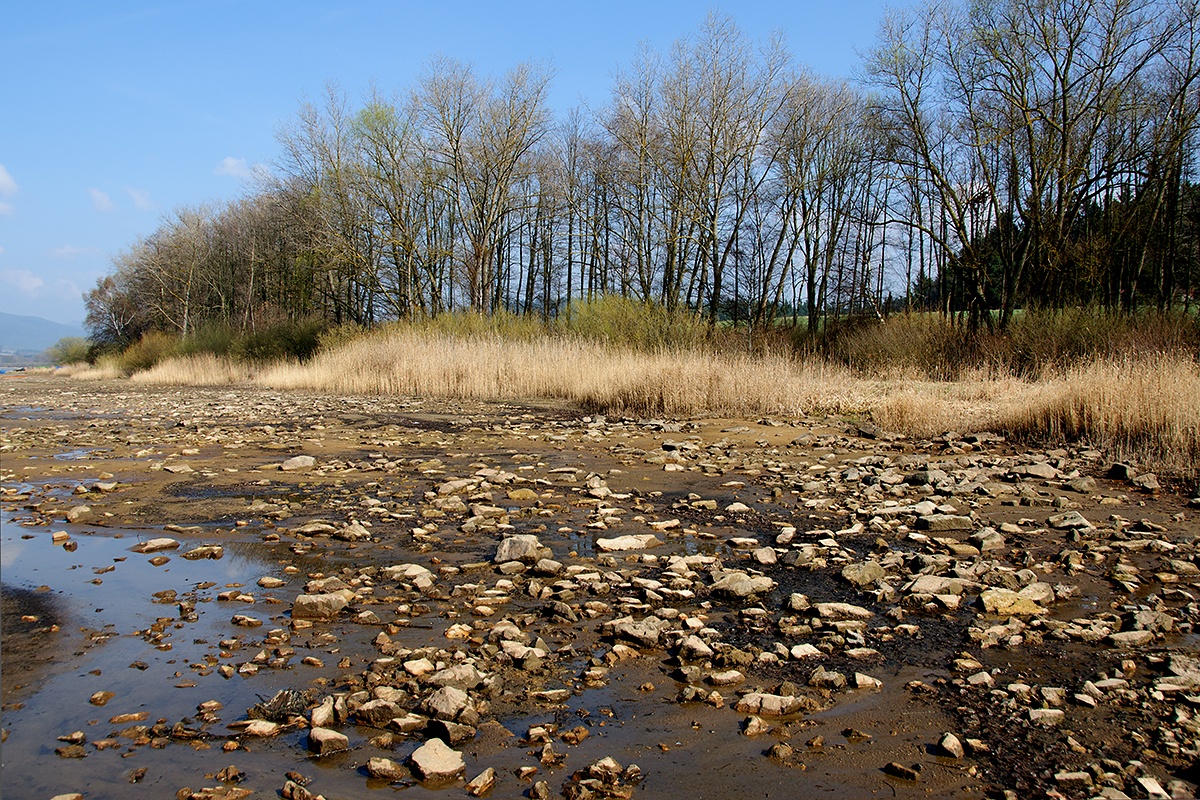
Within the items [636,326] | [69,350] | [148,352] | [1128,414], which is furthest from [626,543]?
[69,350]

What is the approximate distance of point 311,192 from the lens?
100ft

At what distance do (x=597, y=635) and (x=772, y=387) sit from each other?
910cm

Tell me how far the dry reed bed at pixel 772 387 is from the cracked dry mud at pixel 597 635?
165cm

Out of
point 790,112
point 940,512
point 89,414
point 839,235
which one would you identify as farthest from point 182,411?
point 839,235

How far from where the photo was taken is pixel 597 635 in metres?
3.21

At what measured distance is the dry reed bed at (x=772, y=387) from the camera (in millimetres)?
7895

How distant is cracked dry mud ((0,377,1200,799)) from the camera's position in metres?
2.21

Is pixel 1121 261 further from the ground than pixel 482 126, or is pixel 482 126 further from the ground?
pixel 482 126

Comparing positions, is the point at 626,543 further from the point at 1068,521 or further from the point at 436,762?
the point at 1068,521

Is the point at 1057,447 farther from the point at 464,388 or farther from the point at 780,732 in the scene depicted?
the point at 464,388

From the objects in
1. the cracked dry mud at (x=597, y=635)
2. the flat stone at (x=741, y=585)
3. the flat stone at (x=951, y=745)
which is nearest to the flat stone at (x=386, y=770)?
the cracked dry mud at (x=597, y=635)

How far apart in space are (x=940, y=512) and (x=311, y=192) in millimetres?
30385

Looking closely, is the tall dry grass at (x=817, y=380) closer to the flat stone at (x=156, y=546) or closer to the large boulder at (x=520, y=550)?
the large boulder at (x=520, y=550)

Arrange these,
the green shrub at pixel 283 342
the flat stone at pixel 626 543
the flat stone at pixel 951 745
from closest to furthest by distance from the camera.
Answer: the flat stone at pixel 951 745, the flat stone at pixel 626 543, the green shrub at pixel 283 342
